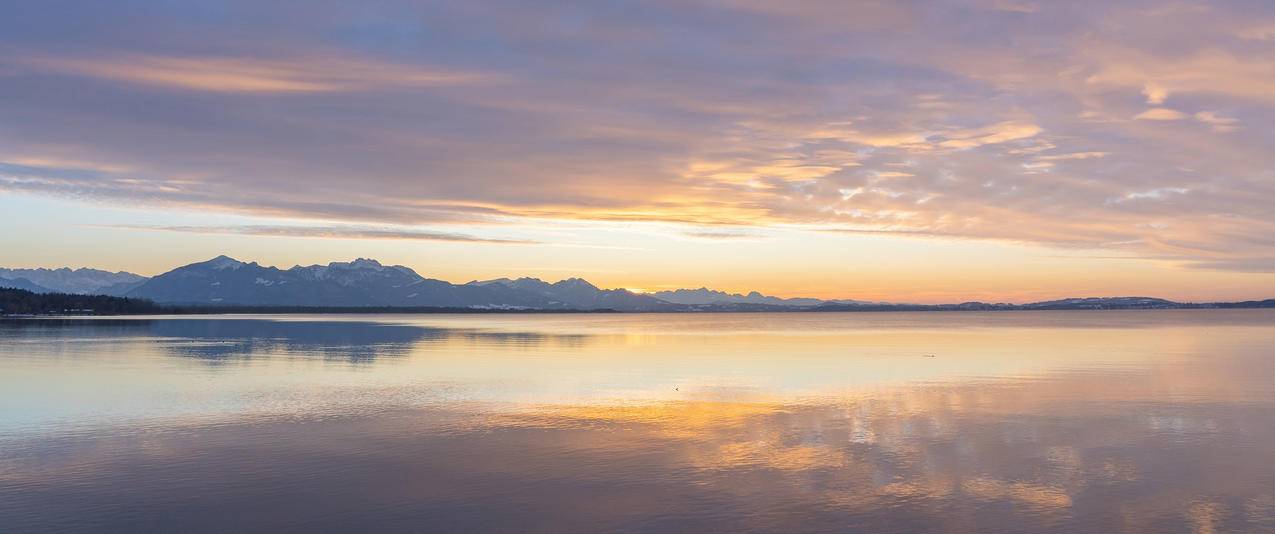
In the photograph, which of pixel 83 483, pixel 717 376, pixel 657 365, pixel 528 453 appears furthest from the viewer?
pixel 657 365

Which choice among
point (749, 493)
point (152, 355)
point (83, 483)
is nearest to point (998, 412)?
point (749, 493)

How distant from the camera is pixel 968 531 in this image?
18.8m

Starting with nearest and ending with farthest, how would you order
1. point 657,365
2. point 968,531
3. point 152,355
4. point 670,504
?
point 968,531 < point 670,504 < point 657,365 < point 152,355

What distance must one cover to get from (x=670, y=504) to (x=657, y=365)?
146ft

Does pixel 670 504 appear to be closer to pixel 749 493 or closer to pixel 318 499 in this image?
pixel 749 493

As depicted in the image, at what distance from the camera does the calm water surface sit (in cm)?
1997

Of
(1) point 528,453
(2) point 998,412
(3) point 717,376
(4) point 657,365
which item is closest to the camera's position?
(1) point 528,453

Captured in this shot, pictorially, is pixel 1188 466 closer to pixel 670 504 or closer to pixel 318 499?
pixel 670 504

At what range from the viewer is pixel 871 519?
768 inches

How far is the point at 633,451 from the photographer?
27.9 meters

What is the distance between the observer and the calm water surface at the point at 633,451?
65.5 ft

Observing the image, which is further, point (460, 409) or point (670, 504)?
point (460, 409)

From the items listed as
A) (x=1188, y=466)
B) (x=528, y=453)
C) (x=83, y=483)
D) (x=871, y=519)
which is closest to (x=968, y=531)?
(x=871, y=519)

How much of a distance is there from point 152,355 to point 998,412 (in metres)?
67.5
